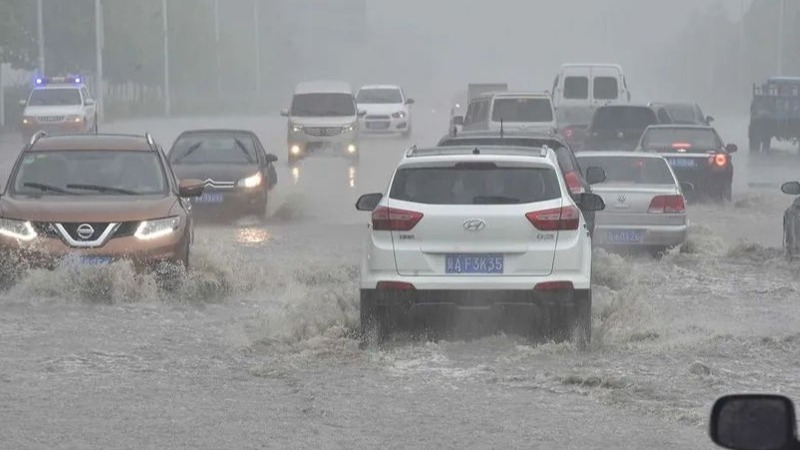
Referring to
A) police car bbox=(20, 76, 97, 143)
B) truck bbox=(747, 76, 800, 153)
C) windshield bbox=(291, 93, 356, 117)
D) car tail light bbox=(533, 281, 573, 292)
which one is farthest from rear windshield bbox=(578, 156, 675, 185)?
truck bbox=(747, 76, 800, 153)

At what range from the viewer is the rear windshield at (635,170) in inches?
807

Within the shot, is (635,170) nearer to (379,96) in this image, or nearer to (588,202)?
(588,202)

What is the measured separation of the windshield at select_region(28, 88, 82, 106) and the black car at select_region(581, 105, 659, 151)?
719 inches

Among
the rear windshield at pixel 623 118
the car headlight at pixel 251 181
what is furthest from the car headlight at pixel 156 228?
the rear windshield at pixel 623 118

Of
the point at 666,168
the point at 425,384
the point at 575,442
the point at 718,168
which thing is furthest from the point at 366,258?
the point at 718,168

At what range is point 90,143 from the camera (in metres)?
16.5

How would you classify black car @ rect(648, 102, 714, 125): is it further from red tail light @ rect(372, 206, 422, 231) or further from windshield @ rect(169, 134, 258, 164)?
red tail light @ rect(372, 206, 422, 231)

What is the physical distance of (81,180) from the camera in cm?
1595

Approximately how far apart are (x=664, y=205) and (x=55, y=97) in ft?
107

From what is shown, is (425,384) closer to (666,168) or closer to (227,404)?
(227,404)

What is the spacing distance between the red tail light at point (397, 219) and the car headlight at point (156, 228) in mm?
3920

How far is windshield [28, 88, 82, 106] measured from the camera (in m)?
49.0

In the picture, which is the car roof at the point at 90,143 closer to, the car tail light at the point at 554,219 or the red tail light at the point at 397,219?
the red tail light at the point at 397,219

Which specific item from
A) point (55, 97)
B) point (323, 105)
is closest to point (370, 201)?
point (323, 105)
